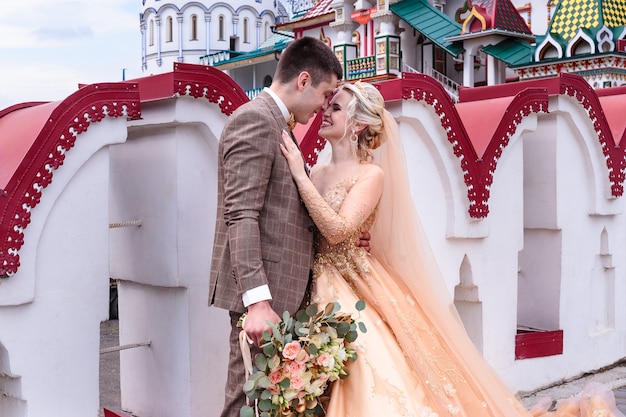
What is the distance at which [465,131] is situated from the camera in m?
5.57

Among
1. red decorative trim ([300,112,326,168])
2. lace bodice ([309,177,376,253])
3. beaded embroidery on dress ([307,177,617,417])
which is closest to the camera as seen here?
beaded embroidery on dress ([307,177,617,417])

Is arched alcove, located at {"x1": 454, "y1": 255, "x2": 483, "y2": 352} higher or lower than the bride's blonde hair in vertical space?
lower

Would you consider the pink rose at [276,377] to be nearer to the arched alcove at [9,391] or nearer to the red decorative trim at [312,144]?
the arched alcove at [9,391]

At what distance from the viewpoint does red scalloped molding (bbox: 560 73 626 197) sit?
6191 mm

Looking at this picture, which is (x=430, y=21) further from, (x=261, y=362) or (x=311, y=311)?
(x=261, y=362)

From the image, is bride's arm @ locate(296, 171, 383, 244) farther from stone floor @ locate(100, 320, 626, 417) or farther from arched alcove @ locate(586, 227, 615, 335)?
arched alcove @ locate(586, 227, 615, 335)

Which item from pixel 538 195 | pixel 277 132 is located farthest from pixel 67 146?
pixel 538 195

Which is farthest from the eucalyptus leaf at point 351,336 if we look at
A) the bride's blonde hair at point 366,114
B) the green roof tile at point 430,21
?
the green roof tile at point 430,21

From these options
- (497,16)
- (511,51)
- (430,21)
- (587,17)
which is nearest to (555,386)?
(587,17)

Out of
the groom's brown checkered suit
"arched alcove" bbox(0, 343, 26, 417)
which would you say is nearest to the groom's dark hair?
the groom's brown checkered suit

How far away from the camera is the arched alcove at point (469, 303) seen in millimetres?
5762

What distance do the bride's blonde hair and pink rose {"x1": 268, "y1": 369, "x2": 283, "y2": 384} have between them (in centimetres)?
112

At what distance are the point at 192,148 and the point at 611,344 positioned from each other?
14.0 ft

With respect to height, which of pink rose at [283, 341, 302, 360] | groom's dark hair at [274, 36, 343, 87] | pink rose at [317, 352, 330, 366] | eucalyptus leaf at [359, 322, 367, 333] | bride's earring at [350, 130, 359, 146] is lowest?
pink rose at [317, 352, 330, 366]
